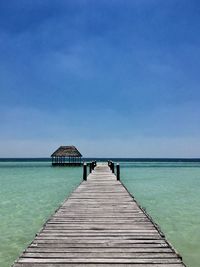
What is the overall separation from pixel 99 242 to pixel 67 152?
5529 cm

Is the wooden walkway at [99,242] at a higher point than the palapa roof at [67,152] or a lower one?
lower

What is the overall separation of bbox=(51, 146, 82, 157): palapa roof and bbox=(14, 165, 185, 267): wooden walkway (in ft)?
165

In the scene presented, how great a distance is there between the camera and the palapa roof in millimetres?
60062

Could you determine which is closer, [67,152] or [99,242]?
[99,242]

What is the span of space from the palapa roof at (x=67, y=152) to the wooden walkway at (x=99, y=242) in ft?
165

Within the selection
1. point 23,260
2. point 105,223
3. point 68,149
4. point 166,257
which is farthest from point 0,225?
point 68,149

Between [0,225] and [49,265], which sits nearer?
[49,265]

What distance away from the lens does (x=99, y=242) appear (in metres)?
6.10

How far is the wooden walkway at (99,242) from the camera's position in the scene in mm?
5012

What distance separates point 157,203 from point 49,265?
14.1 m

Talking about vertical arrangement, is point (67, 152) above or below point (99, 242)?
above

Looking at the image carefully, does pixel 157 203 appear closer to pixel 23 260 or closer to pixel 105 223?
pixel 105 223

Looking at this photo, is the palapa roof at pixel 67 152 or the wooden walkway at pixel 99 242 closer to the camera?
the wooden walkway at pixel 99 242

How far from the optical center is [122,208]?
10203 millimetres
